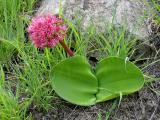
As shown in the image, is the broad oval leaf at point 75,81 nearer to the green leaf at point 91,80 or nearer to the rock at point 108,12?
the green leaf at point 91,80

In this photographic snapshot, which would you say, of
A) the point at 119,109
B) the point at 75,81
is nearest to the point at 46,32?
the point at 75,81

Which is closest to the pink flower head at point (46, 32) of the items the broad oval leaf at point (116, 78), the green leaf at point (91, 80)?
the green leaf at point (91, 80)

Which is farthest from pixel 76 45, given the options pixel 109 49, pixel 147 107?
pixel 147 107

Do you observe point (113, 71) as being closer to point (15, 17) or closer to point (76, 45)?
point (76, 45)

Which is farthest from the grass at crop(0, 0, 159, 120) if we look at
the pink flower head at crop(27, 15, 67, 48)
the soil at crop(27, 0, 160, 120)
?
the pink flower head at crop(27, 15, 67, 48)

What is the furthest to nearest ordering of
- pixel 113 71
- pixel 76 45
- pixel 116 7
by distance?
pixel 116 7, pixel 76 45, pixel 113 71

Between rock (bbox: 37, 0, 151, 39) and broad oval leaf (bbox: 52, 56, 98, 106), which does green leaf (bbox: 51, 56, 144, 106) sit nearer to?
broad oval leaf (bbox: 52, 56, 98, 106)
